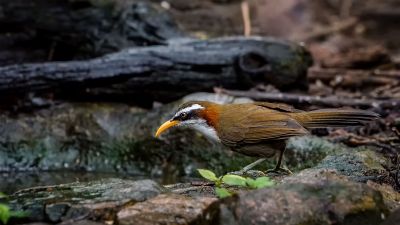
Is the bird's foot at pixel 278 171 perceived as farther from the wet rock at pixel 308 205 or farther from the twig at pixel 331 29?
the twig at pixel 331 29

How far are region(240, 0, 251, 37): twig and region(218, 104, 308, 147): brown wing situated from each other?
5.80 metres

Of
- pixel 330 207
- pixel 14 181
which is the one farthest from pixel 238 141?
pixel 14 181

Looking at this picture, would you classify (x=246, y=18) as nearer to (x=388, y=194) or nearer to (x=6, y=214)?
(x=388, y=194)

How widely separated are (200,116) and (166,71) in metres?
2.20

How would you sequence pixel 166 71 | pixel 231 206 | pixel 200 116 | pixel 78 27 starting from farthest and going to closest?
pixel 78 27 → pixel 166 71 → pixel 200 116 → pixel 231 206

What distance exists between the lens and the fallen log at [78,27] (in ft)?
27.6

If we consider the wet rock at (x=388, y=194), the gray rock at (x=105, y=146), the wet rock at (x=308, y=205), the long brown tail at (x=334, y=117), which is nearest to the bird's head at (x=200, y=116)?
the long brown tail at (x=334, y=117)

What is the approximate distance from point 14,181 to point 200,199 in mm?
3024

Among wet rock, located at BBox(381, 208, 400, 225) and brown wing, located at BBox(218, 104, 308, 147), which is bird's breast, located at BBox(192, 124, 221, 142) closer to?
brown wing, located at BBox(218, 104, 308, 147)

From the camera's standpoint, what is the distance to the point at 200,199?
392 centimetres

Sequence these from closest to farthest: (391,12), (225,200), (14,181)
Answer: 1. (225,200)
2. (14,181)
3. (391,12)

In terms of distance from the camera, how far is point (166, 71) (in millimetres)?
7609

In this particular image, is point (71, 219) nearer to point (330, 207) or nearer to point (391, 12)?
point (330, 207)

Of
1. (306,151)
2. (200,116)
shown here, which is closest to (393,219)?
(200,116)
